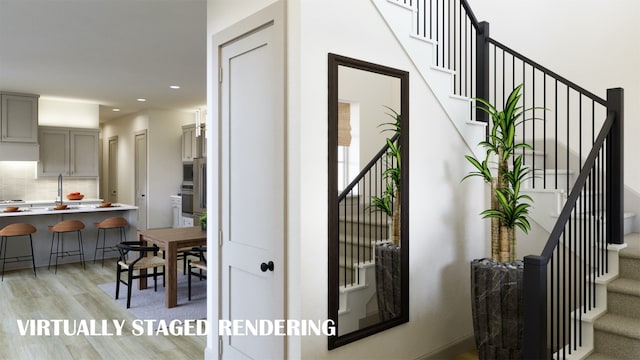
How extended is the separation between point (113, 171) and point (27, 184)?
3213mm

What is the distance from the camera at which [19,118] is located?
7.19 metres

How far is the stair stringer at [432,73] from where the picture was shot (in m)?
2.76

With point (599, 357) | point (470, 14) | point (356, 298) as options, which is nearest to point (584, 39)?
point (470, 14)

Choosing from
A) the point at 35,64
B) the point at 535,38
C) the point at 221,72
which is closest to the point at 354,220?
the point at 221,72

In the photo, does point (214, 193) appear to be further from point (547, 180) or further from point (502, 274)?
point (547, 180)

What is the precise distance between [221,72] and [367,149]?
1116mm

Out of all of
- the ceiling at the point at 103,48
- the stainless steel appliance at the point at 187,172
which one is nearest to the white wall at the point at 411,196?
the ceiling at the point at 103,48

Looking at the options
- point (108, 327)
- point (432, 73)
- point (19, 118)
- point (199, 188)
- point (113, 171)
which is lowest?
point (108, 327)

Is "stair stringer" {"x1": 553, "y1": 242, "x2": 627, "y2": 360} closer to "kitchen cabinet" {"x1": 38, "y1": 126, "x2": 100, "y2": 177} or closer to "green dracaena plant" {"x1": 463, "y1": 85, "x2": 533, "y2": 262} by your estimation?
"green dracaena plant" {"x1": 463, "y1": 85, "x2": 533, "y2": 262}

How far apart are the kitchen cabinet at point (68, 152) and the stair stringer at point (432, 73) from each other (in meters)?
7.22

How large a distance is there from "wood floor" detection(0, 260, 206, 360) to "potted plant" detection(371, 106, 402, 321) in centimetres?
159

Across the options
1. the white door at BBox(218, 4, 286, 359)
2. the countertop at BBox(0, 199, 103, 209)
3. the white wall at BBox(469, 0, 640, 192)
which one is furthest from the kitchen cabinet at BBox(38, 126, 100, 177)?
the white wall at BBox(469, 0, 640, 192)

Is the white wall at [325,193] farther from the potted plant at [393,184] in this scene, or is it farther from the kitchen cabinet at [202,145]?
the kitchen cabinet at [202,145]

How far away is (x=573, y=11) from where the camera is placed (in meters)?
4.08
